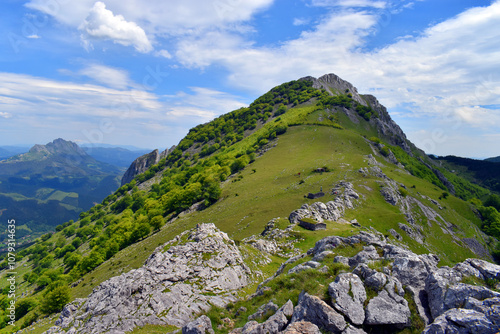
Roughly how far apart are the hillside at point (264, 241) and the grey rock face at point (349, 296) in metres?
0.49

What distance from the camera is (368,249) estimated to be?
22.5 meters

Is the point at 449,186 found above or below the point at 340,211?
above

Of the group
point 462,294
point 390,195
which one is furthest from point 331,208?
point 462,294

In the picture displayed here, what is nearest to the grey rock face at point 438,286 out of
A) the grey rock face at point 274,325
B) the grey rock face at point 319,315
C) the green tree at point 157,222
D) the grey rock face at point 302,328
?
the grey rock face at point 319,315

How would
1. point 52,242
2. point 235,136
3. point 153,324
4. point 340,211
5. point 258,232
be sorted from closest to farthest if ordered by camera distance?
point 153,324
point 258,232
point 340,211
point 52,242
point 235,136

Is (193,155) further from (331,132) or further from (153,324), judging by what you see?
(153,324)

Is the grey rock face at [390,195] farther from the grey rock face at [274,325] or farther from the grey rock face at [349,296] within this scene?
the grey rock face at [274,325]

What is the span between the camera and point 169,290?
25.3 meters

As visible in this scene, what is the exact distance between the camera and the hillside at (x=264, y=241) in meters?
20.5

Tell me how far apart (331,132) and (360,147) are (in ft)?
69.8

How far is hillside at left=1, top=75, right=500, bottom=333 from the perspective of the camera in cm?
2053

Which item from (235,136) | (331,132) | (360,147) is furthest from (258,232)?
(235,136)

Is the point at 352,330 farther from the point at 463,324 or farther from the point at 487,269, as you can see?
the point at 487,269

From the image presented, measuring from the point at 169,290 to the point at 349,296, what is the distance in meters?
19.8
